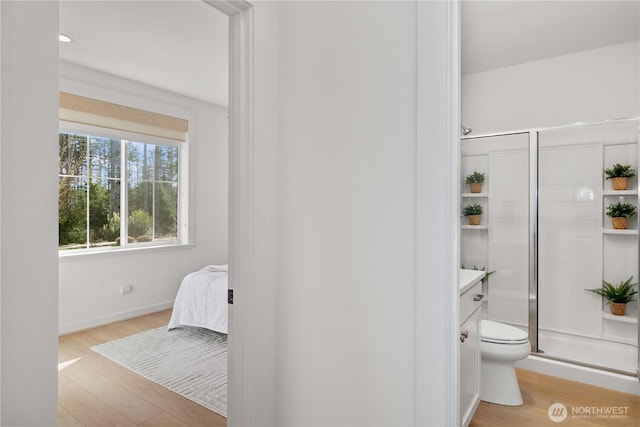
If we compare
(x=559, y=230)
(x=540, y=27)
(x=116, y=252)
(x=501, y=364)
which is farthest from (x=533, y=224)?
(x=116, y=252)

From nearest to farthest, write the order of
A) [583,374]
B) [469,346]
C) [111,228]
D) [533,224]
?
[469,346] < [583,374] < [533,224] < [111,228]

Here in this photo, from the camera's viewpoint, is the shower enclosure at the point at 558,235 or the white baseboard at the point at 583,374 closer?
the white baseboard at the point at 583,374

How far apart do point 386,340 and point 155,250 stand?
3.65 metres

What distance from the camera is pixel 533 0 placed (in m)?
2.36

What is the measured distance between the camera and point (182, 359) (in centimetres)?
290

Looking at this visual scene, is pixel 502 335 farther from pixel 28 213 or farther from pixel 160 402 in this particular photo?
pixel 28 213

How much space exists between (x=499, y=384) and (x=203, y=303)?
2.47m

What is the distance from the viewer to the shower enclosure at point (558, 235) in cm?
307

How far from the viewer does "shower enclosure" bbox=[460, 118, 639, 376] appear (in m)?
3.07

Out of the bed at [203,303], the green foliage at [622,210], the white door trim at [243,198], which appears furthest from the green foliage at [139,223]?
the green foliage at [622,210]

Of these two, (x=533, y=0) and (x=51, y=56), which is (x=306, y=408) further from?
(x=533, y=0)

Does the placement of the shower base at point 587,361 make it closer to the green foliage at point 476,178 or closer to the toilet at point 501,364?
the toilet at point 501,364

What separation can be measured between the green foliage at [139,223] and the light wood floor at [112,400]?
56.5 inches

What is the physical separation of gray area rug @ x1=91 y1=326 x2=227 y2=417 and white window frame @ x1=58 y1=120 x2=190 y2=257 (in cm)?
104
